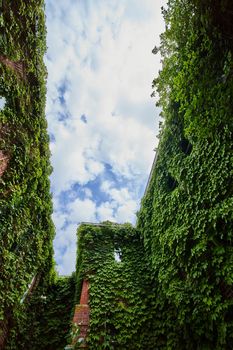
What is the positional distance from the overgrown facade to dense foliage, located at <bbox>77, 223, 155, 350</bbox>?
0.03m

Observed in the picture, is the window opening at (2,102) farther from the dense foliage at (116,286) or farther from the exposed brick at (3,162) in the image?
the dense foliage at (116,286)

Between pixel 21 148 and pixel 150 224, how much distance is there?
4908 millimetres

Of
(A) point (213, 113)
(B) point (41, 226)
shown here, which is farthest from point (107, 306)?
(A) point (213, 113)

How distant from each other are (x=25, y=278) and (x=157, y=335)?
397 centimetres

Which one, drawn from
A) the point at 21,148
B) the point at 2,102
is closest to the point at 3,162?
the point at 21,148

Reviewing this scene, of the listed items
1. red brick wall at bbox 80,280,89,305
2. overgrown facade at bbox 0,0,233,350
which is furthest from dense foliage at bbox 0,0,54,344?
red brick wall at bbox 80,280,89,305

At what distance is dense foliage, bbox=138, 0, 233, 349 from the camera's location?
361 cm

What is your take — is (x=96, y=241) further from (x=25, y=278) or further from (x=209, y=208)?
(x=209, y=208)

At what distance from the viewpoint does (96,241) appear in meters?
8.98

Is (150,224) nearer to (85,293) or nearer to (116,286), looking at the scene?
(116,286)

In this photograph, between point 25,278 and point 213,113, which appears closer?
point 213,113

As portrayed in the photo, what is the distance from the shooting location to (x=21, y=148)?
6.75 m

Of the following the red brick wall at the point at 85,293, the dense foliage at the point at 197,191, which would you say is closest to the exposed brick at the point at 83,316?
the red brick wall at the point at 85,293

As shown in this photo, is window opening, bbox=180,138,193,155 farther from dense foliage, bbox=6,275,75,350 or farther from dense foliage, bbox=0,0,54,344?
dense foliage, bbox=6,275,75,350
